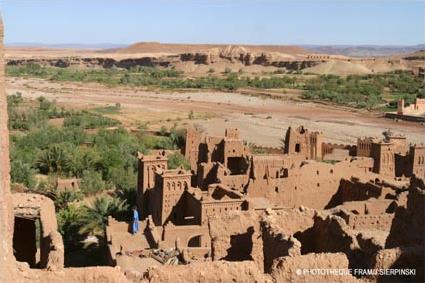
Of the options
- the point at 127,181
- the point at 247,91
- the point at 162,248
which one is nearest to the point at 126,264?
the point at 162,248

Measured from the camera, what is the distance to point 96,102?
65.0m

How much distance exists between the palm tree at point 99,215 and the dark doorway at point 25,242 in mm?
6149

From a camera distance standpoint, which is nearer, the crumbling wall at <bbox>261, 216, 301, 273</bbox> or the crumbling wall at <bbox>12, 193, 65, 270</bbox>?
the crumbling wall at <bbox>261, 216, 301, 273</bbox>

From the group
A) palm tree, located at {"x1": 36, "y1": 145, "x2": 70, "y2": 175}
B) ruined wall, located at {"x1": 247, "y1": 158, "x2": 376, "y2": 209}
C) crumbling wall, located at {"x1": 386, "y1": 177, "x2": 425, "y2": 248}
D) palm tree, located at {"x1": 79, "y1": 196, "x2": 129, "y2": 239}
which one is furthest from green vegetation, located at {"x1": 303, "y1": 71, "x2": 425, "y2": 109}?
crumbling wall, located at {"x1": 386, "y1": 177, "x2": 425, "y2": 248}

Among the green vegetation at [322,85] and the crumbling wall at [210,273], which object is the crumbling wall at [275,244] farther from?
the green vegetation at [322,85]

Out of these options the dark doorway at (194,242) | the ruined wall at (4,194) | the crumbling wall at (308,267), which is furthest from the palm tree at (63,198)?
the crumbling wall at (308,267)

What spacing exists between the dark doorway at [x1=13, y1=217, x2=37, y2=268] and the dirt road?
2765 centimetres

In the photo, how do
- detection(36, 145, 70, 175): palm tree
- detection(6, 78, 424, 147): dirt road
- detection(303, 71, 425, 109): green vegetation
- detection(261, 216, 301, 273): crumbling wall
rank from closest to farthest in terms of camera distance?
detection(261, 216, 301, 273): crumbling wall < detection(36, 145, 70, 175): palm tree < detection(6, 78, 424, 147): dirt road < detection(303, 71, 425, 109): green vegetation

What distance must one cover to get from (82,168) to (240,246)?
18.0 m

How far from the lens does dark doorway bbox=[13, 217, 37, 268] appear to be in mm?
11320

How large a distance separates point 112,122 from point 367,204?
3298 cm

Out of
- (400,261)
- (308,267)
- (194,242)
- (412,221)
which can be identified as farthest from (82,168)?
(400,261)

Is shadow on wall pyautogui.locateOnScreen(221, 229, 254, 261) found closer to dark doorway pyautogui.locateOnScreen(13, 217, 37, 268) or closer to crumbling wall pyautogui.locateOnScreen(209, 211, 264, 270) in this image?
crumbling wall pyautogui.locateOnScreen(209, 211, 264, 270)

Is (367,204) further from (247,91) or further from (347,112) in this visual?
(247,91)
